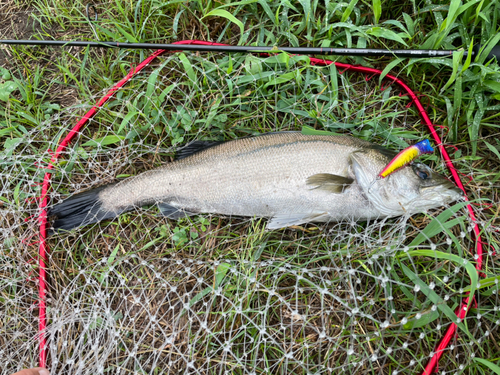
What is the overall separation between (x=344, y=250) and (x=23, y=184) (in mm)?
2906

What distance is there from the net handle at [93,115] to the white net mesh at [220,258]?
0.22 ft

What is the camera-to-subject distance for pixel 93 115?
305 cm

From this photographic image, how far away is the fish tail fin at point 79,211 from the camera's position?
9.19 ft

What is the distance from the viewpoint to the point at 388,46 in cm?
309

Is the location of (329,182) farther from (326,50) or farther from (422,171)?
(326,50)

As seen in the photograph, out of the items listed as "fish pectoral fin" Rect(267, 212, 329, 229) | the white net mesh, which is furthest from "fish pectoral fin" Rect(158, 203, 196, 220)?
"fish pectoral fin" Rect(267, 212, 329, 229)

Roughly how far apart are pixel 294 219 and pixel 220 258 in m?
0.72

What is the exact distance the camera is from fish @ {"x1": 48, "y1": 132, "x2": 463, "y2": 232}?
Result: 8.50 feet

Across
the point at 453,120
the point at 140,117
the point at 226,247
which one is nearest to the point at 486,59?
the point at 453,120

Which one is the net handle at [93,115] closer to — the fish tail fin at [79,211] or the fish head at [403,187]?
the fish tail fin at [79,211]

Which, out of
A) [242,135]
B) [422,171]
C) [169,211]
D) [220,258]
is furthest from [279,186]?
[422,171]

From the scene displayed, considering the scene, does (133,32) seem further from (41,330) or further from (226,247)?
(41,330)

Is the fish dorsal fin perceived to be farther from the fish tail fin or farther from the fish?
the fish tail fin

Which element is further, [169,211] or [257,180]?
[169,211]
